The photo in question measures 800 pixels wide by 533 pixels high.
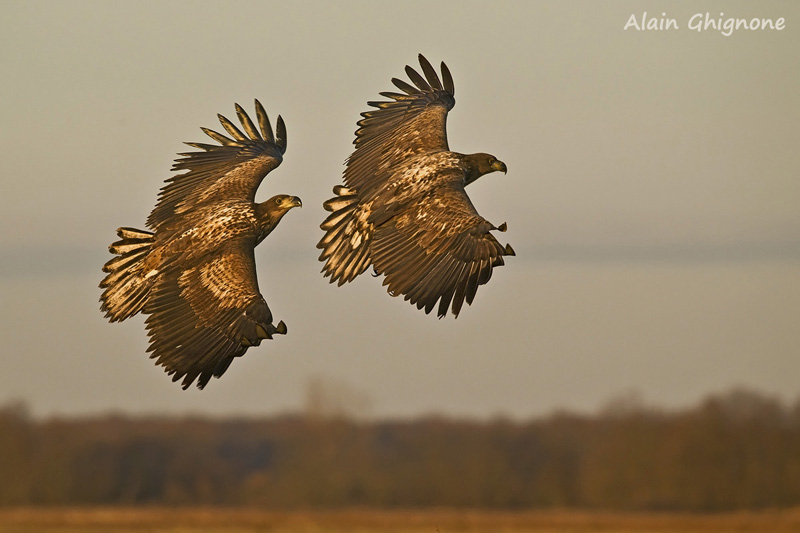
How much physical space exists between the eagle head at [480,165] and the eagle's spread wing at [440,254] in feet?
3.52

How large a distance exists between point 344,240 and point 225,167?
5.79 feet

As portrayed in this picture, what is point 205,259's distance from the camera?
1582 centimetres

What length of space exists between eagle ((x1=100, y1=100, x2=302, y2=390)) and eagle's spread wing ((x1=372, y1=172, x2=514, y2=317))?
1.22m

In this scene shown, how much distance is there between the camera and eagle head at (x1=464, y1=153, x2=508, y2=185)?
16.6 metres

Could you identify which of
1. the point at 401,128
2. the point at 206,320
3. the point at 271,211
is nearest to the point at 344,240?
the point at 271,211

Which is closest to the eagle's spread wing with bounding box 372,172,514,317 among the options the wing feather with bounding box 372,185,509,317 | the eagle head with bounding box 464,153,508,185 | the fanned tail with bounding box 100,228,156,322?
the wing feather with bounding box 372,185,509,317

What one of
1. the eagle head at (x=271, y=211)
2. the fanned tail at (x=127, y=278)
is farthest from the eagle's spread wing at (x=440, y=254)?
the fanned tail at (x=127, y=278)

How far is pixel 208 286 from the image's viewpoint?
15.5 metres

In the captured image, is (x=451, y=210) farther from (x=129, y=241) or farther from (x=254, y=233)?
(x=129, y=241)

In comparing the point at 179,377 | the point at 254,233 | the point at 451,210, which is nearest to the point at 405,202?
the point at 451,210

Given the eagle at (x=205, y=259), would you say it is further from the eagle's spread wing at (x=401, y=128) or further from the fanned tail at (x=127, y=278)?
the eagle's spread wing at (x=401, y=128)

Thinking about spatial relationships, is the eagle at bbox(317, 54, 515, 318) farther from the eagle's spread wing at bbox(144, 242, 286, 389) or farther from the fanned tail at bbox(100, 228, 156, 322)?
the fanned tail at bbox(100, 228, 156, 322)

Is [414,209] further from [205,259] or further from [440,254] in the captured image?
[205,259]

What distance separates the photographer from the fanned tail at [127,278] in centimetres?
1612
